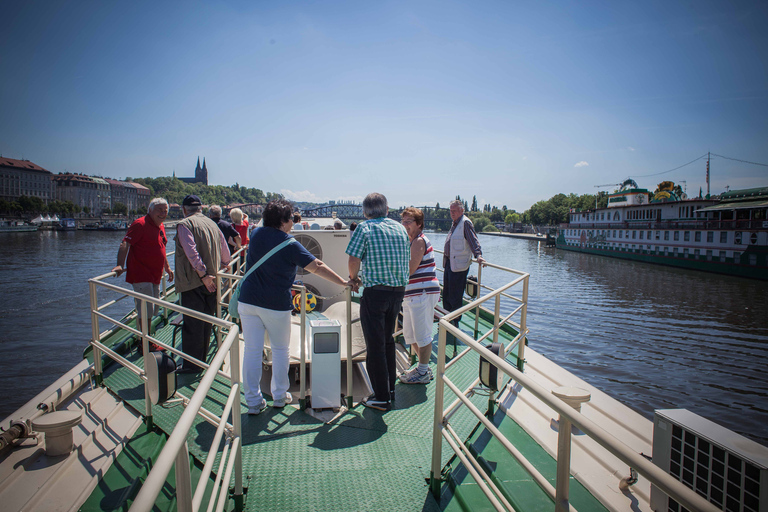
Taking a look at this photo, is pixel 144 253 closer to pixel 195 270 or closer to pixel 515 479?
pixel 195 270

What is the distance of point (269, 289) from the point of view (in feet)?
10.6

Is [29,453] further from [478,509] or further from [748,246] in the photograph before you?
[748,246]

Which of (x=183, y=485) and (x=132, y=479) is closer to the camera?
(x=183, y=485)

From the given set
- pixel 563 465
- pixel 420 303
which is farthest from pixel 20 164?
pixel 563 465

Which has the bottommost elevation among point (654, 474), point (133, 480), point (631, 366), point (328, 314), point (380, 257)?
point (631, 366)

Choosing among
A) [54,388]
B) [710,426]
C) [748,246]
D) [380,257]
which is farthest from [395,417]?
[748,246]

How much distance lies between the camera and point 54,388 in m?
3.81

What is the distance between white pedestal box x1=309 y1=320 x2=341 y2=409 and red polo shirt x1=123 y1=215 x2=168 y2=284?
8.56 feet

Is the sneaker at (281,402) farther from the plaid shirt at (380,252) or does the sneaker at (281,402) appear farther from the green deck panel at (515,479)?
the green deck panel at (515,479)

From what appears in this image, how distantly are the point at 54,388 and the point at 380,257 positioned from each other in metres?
3.33

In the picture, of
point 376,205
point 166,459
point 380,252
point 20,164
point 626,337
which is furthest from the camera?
point 20,164

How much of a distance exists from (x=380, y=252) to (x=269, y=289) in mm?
937

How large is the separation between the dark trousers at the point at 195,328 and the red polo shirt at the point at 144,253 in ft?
3.31

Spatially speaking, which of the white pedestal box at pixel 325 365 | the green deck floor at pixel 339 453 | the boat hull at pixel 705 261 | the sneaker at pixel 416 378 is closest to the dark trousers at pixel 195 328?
the green deck floor at pixel 339 453
